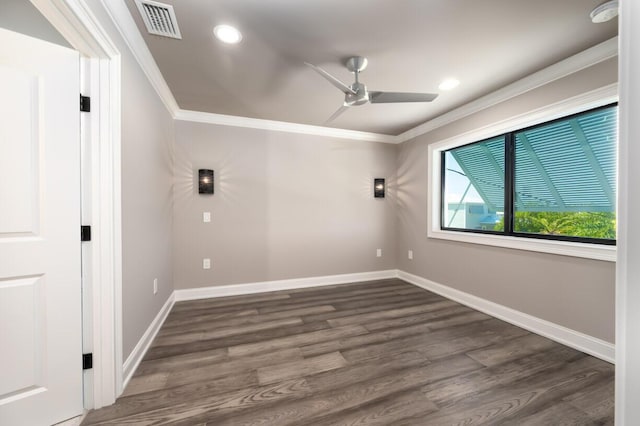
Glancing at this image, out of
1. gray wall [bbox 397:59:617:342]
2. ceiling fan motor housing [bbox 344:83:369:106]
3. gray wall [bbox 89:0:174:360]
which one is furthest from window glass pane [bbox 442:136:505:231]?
gray wall [bbox 89:0:174:360]

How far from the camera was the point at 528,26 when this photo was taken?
181 centimetres

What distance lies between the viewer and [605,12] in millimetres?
1649

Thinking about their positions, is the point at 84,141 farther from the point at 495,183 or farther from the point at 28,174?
the point at 495,183

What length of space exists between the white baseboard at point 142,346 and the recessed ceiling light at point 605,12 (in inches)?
151

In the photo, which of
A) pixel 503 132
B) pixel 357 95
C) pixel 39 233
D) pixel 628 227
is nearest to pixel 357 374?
pixel 628 227

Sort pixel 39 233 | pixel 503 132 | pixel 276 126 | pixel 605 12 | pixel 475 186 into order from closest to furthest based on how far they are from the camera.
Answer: pixel 39 233 → pixel 605 12 → pixel 503 132 → pixel 475 186 → pixel 276 126

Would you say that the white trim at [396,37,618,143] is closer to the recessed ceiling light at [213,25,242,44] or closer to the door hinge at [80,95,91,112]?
the recessed ceiling light at [213,25,242,44]

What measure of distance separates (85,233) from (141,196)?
1.96ft

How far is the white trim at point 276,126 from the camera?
10.8ft

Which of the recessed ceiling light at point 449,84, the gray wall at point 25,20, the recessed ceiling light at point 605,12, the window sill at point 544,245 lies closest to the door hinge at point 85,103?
the gray wall at point 25,20

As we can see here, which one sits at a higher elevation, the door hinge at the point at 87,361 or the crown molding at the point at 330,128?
the crown molding at the point at 330,128

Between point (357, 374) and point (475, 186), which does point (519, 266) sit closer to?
point (475, 186)

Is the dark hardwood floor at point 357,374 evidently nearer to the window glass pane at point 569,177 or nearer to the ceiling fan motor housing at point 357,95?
the window glass pane at point 569,177

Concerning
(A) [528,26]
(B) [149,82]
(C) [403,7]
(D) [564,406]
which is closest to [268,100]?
(B) [149,82]
